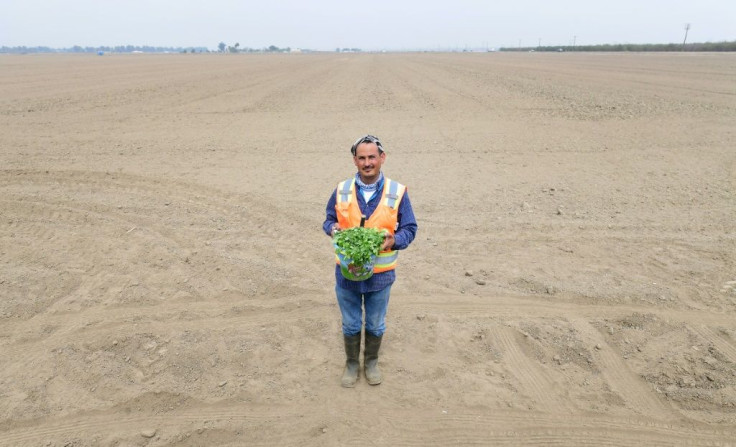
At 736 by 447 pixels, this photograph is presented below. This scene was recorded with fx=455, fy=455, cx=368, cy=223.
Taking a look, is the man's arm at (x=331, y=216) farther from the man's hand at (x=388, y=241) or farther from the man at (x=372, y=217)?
the man's hand at (x=388, y=241)

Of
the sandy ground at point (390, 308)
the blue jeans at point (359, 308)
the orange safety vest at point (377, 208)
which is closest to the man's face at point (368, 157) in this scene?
the orange safety vest at point (377, 208)

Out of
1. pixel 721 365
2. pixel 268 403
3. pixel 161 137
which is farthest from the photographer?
pixel 161 137

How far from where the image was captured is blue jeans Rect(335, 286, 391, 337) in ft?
12.4

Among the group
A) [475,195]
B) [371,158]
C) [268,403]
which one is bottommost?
[268,403]

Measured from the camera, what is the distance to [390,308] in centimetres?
523

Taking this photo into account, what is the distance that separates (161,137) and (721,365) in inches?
525

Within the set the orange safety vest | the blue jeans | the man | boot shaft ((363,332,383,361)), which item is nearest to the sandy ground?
boot shaft ((363,332,383,361))

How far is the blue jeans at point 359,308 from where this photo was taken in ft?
12.4

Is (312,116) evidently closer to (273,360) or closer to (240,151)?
(240,151)

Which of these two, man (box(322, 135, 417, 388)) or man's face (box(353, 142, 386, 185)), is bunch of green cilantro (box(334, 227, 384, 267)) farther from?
man's face (box(353, 142, 386, 185))

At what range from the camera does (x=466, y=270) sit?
5.98 meters

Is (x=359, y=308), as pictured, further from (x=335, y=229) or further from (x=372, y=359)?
(x=335, y=229)

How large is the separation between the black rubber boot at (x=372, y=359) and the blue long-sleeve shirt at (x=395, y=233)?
0.58 metres

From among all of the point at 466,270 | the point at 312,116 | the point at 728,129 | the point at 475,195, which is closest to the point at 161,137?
the point at 312,116
